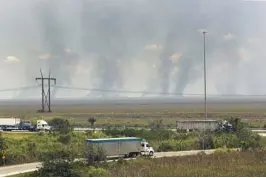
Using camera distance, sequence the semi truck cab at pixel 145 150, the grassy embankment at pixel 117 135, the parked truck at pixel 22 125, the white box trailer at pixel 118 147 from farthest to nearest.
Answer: the parked truck at pixel 22 125 < the semi truck cab at pixel 145 150 < the grassy embankment at pixel 117 135 < the white box trailer at pixel 118 147

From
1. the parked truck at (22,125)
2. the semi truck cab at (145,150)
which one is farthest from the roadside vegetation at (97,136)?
the parked truck at (22,125)

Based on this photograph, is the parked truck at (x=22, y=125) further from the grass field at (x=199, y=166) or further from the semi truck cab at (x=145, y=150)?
the grass field at (x=199, y=166)

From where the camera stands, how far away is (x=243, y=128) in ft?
166

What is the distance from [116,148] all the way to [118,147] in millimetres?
190

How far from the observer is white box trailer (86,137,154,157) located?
33.2m

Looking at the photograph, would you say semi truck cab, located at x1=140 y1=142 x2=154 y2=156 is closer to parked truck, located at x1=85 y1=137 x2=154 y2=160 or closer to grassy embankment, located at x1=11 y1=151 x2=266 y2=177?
parked truck, located at x1=85 y1=137 x2=154 y2=160

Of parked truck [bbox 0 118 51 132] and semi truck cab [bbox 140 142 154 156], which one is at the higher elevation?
parked truck [bbox 0 118 51 132]

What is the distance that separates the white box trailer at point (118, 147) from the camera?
33.2 metres

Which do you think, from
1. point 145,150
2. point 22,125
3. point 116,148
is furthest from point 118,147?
point 22,125

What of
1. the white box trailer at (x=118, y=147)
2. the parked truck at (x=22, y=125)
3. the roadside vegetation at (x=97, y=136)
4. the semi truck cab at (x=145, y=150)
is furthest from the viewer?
the parked truck at (x=22, y=125)

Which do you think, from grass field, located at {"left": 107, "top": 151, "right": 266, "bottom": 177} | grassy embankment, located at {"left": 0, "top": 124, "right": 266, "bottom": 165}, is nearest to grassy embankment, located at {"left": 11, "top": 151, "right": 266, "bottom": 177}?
grass field, located at {"left": 107, "top": 151, "right": 266, "bottom": 177}

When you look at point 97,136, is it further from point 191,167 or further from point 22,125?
point 22,125

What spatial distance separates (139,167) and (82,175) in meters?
4.55

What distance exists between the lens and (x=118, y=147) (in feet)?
115
